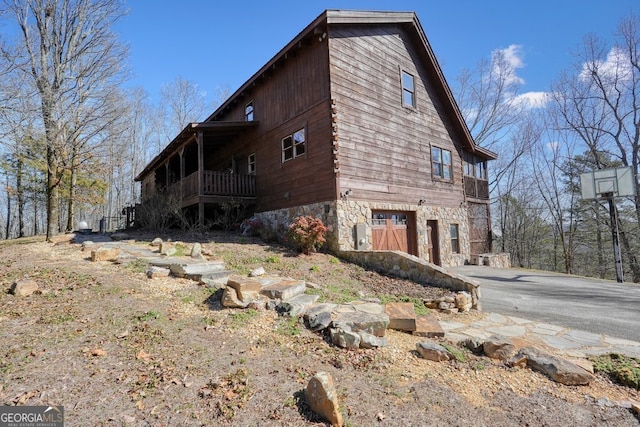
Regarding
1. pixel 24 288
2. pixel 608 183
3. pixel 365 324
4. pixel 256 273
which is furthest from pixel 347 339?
pixel 608 183

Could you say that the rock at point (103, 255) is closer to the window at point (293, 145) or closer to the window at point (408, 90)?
the window at point (293, 145)

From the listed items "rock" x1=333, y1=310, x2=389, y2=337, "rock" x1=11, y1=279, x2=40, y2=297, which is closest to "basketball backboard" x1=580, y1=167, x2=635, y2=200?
"rock" x1=333, y1=310, x2=389, y2=337

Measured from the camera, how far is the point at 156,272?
A: 5.60m

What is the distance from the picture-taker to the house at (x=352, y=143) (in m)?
9.75

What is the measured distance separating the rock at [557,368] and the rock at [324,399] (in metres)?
2.71

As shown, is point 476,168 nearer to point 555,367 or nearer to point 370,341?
point 555,367

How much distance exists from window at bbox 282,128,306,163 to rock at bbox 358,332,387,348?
7.73 metres

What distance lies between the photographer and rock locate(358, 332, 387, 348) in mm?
3719

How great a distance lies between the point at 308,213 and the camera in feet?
33.1

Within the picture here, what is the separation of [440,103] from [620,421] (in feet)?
44.7

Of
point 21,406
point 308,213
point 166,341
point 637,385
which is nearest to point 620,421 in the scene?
point 637,385

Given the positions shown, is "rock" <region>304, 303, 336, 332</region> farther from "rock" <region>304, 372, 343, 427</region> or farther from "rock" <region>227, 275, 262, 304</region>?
"rock" <region>304, 372, 343, 427</region>

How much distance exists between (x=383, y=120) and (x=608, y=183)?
9.12 metres

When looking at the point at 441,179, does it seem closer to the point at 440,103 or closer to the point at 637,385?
the point at 440,103
